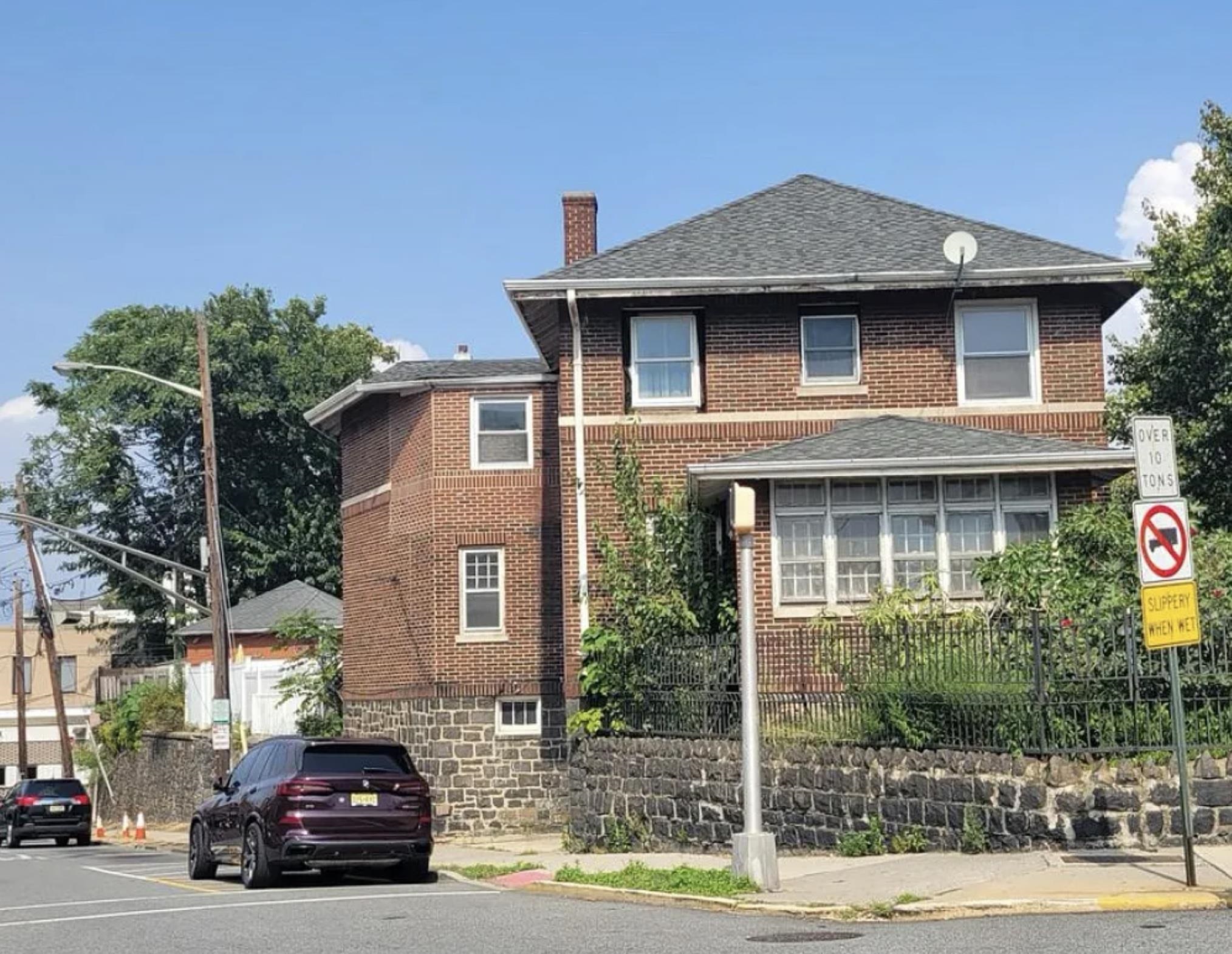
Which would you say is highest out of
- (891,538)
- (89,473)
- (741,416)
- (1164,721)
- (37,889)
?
(89,473)

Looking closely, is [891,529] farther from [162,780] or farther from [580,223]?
[162,780]

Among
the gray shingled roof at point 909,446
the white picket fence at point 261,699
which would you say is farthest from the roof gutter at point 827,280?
the white picket fence at point 261,699

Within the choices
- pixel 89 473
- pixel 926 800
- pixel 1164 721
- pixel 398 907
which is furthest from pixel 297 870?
pixel 89 473

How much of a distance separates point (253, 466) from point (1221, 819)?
1936 inches

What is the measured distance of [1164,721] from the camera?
1594 cm

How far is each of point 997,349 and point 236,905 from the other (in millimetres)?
15215

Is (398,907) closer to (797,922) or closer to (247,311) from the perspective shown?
(797,922)

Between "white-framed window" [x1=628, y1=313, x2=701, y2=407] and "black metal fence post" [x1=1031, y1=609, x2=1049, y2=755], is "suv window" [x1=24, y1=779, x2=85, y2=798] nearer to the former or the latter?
"white-framed window" [x1=628, y1=313, x2=701, y2=407]

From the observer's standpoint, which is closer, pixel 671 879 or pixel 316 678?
pixel 671 879

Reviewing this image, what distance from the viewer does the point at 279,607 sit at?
4997 cm

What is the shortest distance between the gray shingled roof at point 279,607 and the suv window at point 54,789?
372 inches

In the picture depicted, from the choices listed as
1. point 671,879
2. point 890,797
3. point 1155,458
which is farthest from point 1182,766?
point 890,797

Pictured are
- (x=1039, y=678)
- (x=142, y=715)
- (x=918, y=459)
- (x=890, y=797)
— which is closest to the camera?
(x=1039, y=678)

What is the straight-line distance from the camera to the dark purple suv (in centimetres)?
1798
